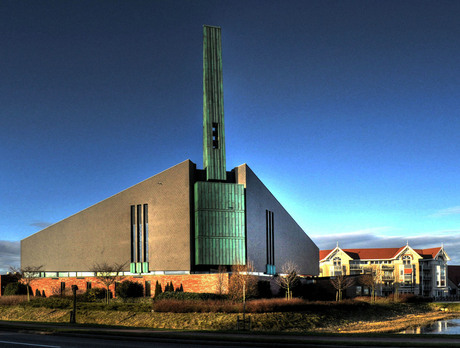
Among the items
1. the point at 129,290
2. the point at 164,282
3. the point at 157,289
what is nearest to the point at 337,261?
the point at 164,282

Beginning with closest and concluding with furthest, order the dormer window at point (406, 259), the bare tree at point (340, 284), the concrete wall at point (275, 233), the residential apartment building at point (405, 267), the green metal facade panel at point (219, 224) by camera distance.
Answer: the green metal facade panel at point (219, 224)
the concrete wall at point (275, 233)
the bare tree at point (340, 284)
the residential apartment building at point (405, 267)
the dormer window at point (406, 259)

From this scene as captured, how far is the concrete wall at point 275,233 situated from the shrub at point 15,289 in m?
31.8

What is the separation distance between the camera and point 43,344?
73.5ft

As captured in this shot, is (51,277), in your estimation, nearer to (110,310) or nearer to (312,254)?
(110,310)

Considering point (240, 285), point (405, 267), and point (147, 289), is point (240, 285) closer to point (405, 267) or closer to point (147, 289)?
point (147, 289)

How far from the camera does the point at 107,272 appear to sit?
53625 millimetres

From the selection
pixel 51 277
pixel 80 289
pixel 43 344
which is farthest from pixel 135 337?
pixel 51 277

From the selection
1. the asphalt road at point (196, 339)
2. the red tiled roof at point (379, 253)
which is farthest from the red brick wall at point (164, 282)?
the red tiled roof at point (379, 253)

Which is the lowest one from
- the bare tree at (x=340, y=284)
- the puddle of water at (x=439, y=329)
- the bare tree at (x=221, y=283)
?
the puddle of water at (x=439, y=329)

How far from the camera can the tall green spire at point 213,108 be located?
58.7 metres

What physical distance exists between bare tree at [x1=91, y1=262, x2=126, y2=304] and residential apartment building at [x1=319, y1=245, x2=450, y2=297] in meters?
60.9

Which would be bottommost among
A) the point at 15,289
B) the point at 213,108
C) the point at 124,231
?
the point at 15,289

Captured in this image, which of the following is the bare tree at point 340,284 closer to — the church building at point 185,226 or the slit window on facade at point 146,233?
the church building at point 185,226

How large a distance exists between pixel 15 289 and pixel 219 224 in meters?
29.7
